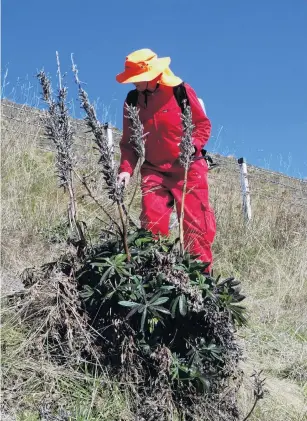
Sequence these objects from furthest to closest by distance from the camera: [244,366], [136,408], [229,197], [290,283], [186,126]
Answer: [229,197] → [290,283] → [244,366] → [186,126] → [136,408]

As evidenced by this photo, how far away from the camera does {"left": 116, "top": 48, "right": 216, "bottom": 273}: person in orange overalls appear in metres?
4.55

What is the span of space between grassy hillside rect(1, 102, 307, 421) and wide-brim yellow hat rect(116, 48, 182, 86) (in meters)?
0.47

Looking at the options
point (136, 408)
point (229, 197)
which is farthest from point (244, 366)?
point (229, 197)

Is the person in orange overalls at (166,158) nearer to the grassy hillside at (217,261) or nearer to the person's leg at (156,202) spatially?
the person's leg at (156,202)

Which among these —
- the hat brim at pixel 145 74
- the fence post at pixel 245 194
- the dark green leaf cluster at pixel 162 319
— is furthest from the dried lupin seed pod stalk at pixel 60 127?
the fence post at pixel 245 194

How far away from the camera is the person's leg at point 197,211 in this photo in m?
4.62

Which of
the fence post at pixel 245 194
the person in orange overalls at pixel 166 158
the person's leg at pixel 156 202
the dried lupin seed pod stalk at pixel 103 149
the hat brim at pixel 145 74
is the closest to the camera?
the dried lupin seed pod stalk at pixel 103 149

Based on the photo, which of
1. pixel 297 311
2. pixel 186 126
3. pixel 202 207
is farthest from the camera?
pixel 297 311

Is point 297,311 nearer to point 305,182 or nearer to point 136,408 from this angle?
point 136,408

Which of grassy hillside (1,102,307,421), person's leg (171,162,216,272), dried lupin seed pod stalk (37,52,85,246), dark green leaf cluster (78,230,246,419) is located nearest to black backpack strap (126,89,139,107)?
grassy hillside (1,102,307,421)

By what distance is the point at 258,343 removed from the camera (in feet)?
14.0

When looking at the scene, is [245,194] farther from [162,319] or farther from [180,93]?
[162,319]

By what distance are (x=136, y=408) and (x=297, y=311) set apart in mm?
2505

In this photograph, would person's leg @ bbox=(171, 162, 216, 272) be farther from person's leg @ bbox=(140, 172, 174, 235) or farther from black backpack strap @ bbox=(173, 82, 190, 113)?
black backpack strap @ bbox=(173, 82, 190, 113)
